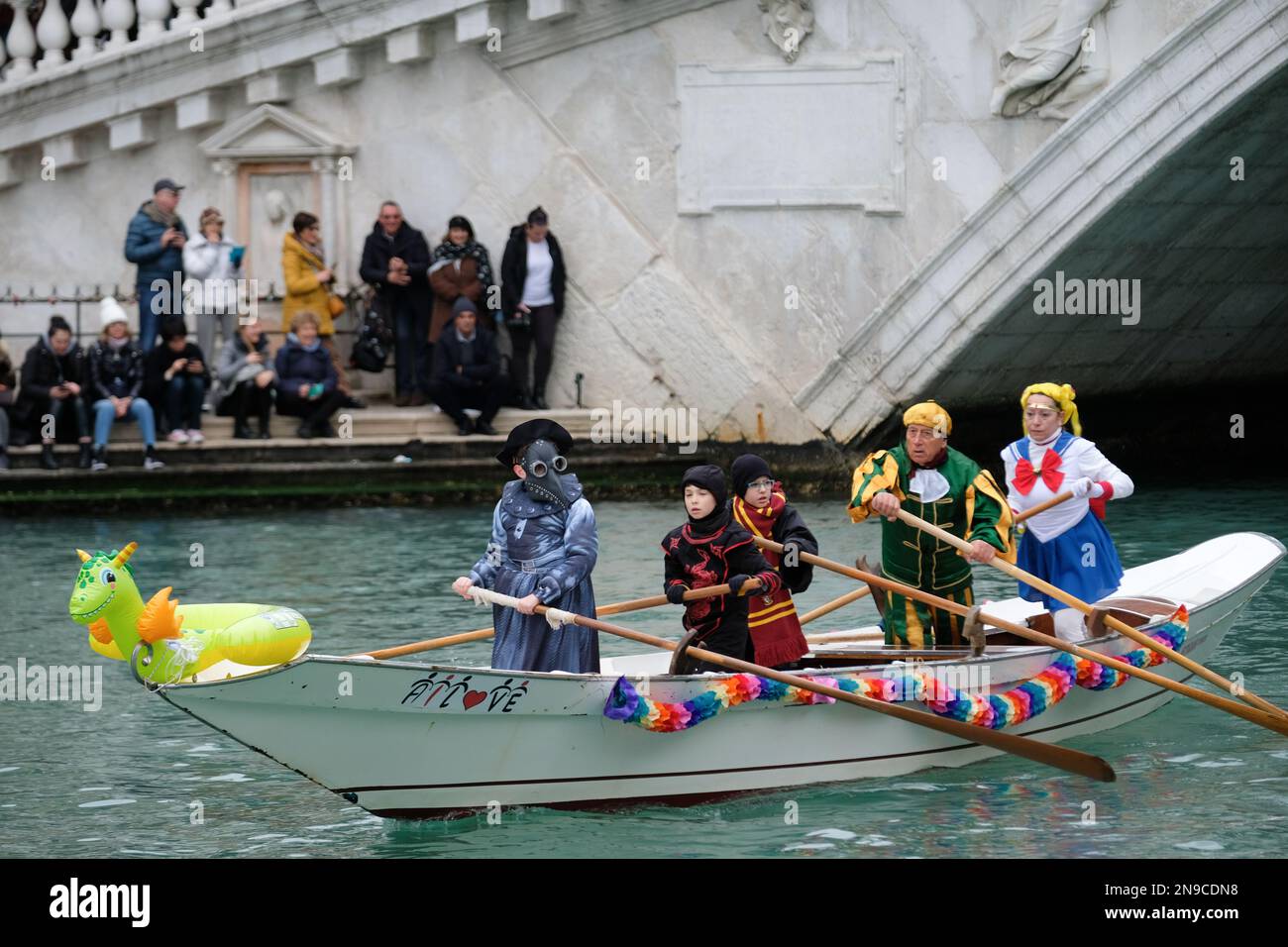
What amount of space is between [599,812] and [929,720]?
4.07ft

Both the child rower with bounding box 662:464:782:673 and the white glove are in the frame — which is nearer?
the child rower with bounding box 662:464:782:673

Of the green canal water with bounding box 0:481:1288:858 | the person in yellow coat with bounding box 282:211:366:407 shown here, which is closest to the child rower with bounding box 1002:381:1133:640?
the green canal water with bounding box 0:481:1288:858

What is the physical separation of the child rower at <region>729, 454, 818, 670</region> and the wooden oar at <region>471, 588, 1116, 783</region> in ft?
1.07

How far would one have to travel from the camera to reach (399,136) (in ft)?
53.0

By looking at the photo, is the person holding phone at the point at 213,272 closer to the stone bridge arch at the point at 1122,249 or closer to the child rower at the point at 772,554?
the stone bridge arch at the point at 1122,249

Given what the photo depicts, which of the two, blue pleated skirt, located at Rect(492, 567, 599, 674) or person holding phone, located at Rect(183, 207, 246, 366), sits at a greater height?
person holding phone, located at Rect(183, 207, 246, 366)

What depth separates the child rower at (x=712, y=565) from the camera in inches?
299

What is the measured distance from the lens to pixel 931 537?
27.3 feet

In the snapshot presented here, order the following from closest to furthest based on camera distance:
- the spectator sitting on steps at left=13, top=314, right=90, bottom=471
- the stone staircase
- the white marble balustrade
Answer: the spectator sitting on steps at left=13, top=314, right=90, bottom=471 → the stone staircase → the white marble balustrade

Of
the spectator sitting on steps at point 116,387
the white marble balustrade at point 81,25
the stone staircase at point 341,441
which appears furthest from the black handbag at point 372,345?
the white marble balustrade at point 81,25

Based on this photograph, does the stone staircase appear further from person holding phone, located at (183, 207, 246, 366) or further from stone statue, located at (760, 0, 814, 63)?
stone statue, located at (760, 0, 814, 63)

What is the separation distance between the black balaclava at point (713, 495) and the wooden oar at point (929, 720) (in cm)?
42

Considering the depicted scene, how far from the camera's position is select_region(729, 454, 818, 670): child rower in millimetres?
7914

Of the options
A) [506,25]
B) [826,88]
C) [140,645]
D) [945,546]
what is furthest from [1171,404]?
[140,645]
